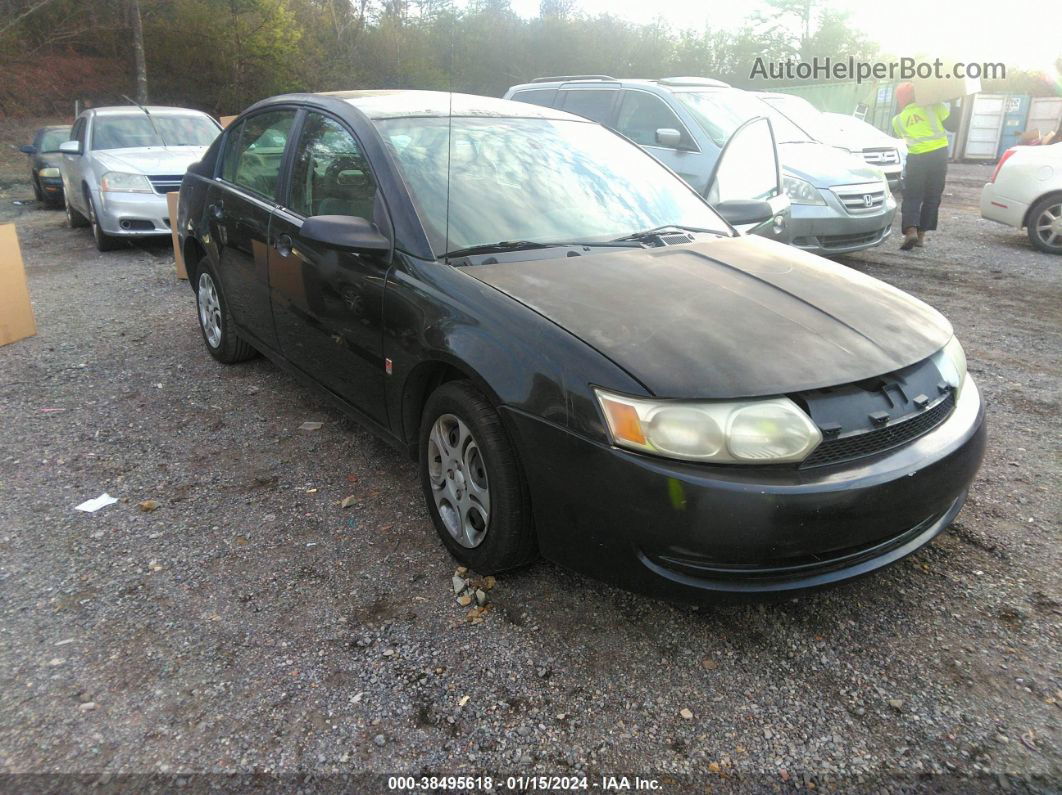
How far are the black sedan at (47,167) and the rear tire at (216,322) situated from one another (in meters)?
11.1

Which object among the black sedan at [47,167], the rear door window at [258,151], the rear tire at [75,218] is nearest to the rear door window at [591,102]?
the rear door window at [258,151]

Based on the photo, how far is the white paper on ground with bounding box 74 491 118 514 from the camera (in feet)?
11.4

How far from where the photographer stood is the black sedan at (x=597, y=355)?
2.26m

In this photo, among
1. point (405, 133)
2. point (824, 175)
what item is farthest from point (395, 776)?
point (824, 175)

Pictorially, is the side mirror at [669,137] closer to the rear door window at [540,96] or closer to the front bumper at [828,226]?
the front bumper at [828,226]

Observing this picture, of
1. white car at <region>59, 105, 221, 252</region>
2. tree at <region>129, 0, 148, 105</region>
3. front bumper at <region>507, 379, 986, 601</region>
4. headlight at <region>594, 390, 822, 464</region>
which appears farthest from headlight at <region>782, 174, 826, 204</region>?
tree at <region>129, 0, 148, 105</region>

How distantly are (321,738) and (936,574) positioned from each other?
2213mm

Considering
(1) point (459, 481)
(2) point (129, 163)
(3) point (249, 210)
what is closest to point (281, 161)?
(3) point (249, 210)

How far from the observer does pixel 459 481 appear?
2881mm

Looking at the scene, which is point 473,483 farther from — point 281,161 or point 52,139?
point 52,139

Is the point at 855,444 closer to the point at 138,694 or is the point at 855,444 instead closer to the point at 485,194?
the point at 485,194

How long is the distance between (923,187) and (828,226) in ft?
7.36

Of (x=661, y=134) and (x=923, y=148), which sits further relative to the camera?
(x=923, y=148)

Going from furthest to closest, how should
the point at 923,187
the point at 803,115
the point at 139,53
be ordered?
the point at 139,53 → the point at 803,115 → the point at 923,187
